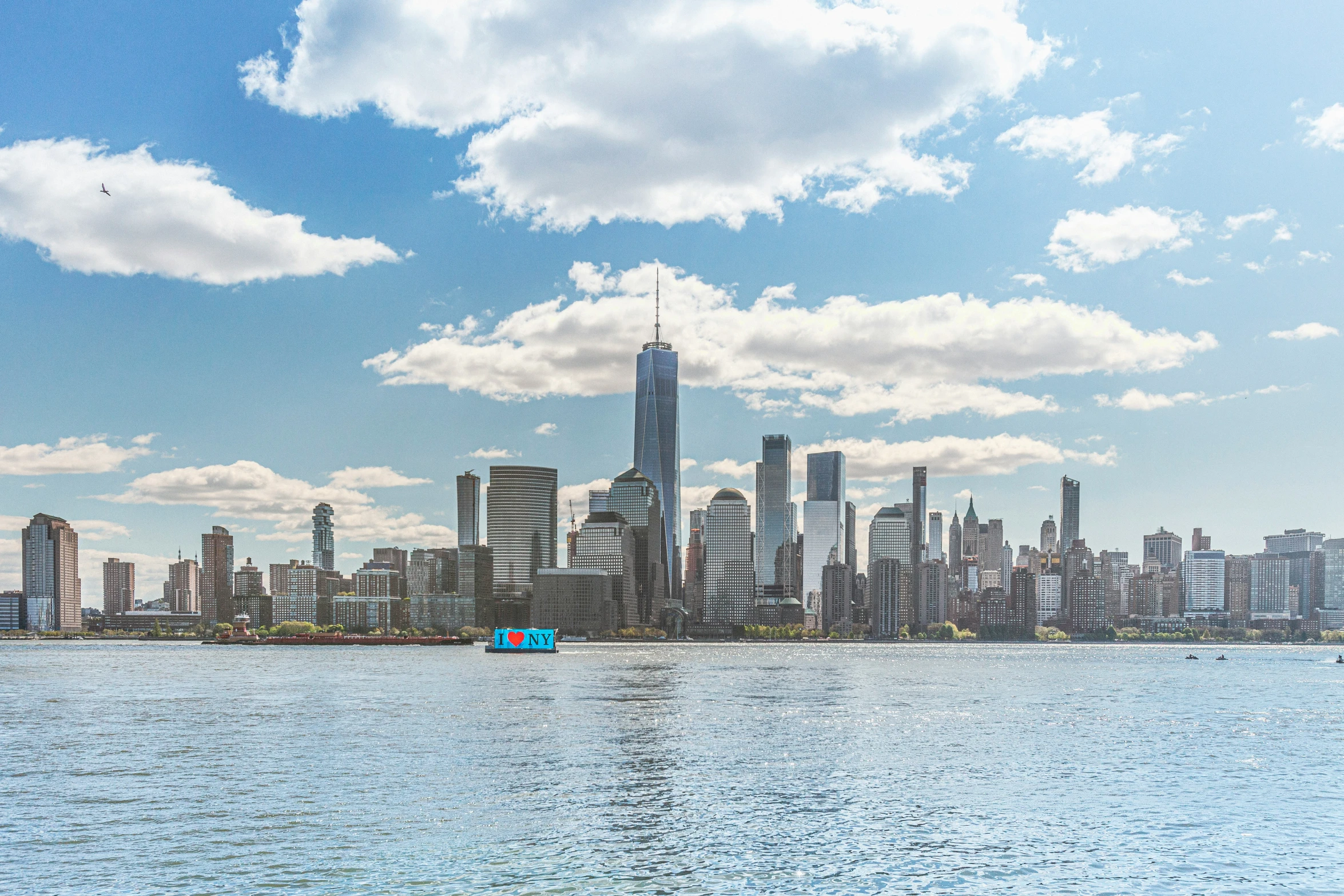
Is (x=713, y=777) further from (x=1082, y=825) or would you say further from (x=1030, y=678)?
(x=1030, y=678)

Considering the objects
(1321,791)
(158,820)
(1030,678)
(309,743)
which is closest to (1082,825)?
(1321,791)

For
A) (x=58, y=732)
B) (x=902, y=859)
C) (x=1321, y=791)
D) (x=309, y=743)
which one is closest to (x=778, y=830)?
(x=902, y=859)

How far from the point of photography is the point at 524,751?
249 ft

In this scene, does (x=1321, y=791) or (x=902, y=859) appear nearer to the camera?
(x=902, y=859)

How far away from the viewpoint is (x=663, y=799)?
189 ft

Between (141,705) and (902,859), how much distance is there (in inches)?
3859

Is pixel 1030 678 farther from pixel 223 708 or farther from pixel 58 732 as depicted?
pixel 58 732

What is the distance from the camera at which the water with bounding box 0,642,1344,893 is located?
139ft

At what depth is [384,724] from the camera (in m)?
94.0

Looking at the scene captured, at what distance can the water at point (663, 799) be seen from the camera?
42.3 m

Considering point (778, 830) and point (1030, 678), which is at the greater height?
point (778, 830)

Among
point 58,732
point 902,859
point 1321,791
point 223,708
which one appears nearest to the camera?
point 902,859

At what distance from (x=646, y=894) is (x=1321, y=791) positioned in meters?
45.8

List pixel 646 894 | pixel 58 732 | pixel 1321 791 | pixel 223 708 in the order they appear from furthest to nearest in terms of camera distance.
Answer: pixel 223 708, pixel 58 732, pixel 1321 791, pixel 646 894
